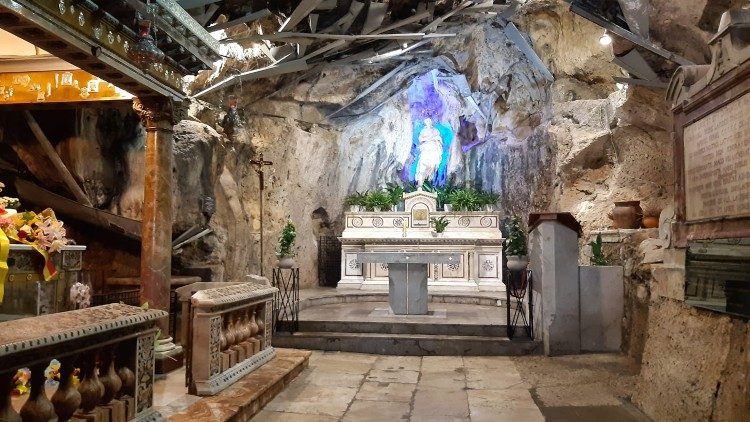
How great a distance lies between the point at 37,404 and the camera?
82.9 inches

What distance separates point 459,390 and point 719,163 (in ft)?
10.1

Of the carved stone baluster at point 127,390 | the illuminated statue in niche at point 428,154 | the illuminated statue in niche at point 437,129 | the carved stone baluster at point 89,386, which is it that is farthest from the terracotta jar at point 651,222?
the illuminated statue in niche at point 428,154

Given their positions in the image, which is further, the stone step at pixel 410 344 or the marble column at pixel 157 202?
the stone step at pixel 410 344

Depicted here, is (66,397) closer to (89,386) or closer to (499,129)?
(89,386)

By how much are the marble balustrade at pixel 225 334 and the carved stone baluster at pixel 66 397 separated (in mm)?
1459

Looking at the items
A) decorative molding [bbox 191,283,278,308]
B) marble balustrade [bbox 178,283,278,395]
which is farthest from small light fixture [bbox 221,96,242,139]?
decorative molding [bbox 191,283,278,308]

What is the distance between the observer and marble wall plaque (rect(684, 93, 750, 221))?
129 inches

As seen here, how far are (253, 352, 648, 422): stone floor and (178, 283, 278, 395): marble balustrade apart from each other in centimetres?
47

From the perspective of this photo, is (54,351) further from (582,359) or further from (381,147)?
(381,147)

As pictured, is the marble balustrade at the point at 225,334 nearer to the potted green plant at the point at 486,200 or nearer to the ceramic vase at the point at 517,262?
the ceramic vase at the point at 517,262

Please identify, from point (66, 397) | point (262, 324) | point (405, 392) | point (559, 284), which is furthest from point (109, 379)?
point (559, 284)

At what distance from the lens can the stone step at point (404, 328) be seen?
7129 mm

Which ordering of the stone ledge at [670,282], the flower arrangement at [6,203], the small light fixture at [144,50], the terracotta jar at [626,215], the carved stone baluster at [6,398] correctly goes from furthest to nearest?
the terracotta jar at [626,215] → the flower arrangement at [6,203] → the small light fixture at [144,50] → the stone ledge at [670,282] → the carved stone baluster at [6,398]

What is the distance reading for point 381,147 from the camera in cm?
1841
